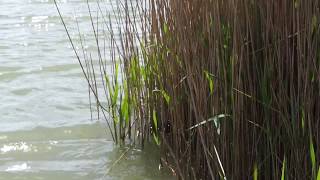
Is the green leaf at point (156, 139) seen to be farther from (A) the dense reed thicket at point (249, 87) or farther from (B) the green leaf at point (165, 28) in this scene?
(B) the green leaf at point (165, 28)

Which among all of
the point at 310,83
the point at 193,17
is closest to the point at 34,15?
the point at 193,17

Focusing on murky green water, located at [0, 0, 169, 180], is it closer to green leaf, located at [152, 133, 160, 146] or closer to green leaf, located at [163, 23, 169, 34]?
green leaf, located at [152, 133, 160, 146]

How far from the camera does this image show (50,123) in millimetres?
3402

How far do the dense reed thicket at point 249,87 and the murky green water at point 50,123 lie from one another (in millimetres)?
595

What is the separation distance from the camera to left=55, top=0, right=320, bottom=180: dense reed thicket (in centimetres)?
188

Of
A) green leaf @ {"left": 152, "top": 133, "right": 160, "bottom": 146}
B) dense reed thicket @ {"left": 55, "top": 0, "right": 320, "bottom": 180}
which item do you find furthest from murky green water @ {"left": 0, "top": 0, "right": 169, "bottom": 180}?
dense reed thicket @ {"left": 55, "top": 0, "right": 320, "bottom": 180}

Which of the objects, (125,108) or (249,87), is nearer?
(249,87)

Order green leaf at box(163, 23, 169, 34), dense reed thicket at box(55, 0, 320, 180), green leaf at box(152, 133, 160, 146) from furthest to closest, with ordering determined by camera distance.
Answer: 1. green leaf at box(152, 133, 160, 146)
2. green leaf at box(163, 23, 169, 34)
3. dense reed thicket at box(55, 0, 320, 180)

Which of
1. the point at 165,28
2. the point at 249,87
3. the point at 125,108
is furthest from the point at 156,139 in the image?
the point at 249,87

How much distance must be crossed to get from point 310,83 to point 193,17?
56cm

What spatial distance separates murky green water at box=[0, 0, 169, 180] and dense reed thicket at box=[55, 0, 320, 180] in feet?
1.95

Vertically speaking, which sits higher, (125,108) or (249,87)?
(249,87)

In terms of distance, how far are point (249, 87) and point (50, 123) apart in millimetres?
1680

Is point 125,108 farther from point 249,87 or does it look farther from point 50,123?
point 249,87
